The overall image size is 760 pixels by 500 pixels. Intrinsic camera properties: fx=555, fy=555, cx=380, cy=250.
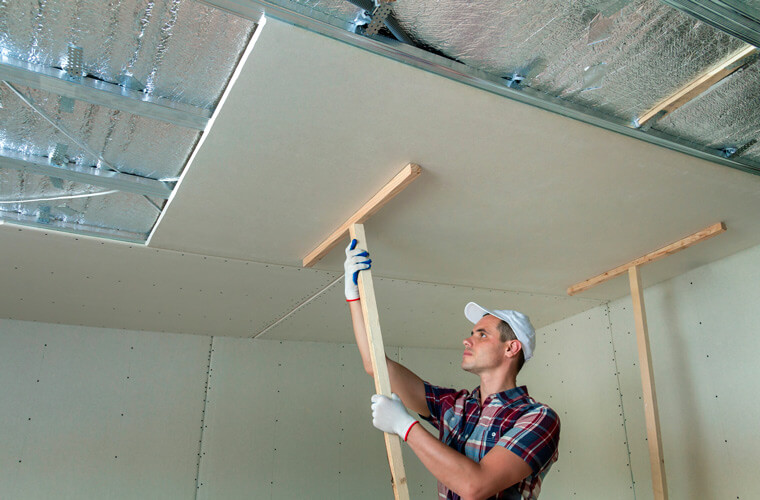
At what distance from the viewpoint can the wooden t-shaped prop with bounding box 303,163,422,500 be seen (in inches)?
91.3

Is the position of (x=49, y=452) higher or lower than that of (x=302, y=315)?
lower

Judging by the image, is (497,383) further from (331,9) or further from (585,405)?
(585,405)

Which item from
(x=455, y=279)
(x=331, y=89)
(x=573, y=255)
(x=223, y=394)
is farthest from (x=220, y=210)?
(x=223, y=394)

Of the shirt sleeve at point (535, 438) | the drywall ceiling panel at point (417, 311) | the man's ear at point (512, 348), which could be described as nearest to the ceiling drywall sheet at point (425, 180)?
the drywall ceiling panel at point (417, 311)

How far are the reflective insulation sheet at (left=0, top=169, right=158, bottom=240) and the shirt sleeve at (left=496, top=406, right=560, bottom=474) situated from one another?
7.04 ft

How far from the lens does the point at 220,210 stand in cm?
289

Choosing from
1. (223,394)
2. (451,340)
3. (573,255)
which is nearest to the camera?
(573,255)

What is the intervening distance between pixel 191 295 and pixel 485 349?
2484 millimetres

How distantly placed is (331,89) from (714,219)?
2.46 m

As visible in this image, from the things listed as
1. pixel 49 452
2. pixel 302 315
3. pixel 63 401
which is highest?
pixel 302 315

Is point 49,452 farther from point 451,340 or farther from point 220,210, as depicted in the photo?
point 451,340

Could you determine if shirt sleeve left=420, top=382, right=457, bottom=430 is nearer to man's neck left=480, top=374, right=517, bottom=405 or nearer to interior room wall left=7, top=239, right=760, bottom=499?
man's neck left=480, top=374, right=517, bottom=405

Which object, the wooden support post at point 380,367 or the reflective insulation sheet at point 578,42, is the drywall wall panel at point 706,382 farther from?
the wooden support post at point 380,367

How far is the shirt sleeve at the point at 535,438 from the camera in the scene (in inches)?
74.1
